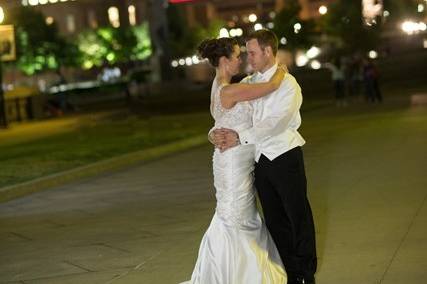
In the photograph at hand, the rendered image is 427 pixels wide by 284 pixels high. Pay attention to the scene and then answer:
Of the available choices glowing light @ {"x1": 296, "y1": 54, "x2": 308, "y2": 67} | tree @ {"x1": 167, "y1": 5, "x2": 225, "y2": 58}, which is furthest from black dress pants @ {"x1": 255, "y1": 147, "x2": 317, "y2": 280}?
glowing light @ {"x1": 296, "y1": 54, "x2": 308, "y2": 67}

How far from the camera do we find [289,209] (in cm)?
567

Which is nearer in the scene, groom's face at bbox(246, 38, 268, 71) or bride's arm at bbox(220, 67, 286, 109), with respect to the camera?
bride's arm at bbox(220, 67, 286, 109)

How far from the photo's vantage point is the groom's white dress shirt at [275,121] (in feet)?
18.2

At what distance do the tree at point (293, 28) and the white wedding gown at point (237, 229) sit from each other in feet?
117

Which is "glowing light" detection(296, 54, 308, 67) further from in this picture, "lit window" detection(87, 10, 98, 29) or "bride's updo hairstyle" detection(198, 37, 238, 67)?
"bride's updo hairstyle" detection(198, 37, 238, 67)

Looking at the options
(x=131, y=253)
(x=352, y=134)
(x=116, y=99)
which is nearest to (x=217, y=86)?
(x=131, y=253)

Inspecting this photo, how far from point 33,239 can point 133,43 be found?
62231mm

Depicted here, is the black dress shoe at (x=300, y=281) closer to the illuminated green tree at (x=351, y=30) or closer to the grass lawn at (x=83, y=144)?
the grass lawn at (x=83, y=144)

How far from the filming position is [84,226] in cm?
966

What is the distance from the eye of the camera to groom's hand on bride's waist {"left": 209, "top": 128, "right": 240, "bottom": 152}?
5.60m

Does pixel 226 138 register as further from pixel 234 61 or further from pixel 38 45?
pixel 38 45

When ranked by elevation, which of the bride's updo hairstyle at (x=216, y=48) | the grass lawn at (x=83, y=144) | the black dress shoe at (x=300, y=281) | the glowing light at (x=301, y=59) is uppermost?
the bride's updo hairstyle at (x=216, y=48)

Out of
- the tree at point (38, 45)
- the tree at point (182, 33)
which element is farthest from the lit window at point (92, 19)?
the tree at point (38, 45)

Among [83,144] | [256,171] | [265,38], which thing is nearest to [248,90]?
[265,38]
